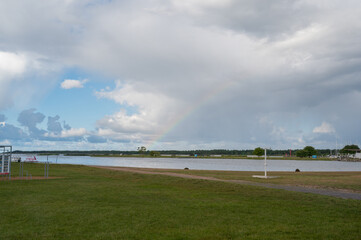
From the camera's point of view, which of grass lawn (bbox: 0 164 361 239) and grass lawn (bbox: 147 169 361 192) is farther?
grass lawn (bbox: 147 169 361 192)

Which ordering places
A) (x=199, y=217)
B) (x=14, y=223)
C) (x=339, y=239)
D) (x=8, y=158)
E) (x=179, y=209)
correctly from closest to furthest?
(x=339, y=239) < (x=14, y=223) < (x=199, y=217) < (x=179, y=209) < (x=8, y=158)

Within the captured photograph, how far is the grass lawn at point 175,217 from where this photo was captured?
29.0 feet

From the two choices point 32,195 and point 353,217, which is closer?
point 353,217

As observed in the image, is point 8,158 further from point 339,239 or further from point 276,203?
point 339,239

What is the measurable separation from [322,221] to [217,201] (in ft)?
16.5

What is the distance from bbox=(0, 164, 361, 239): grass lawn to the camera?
29.0 ft

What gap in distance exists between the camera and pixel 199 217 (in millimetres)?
11016

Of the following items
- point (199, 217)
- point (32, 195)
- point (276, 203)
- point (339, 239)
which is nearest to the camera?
point (339, 239)

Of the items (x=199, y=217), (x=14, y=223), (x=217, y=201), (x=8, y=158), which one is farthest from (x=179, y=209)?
(x=8, y=158)

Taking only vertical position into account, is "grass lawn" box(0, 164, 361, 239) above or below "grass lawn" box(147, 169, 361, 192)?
above

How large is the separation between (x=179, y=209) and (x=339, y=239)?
5.78 metres

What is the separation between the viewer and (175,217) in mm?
10953

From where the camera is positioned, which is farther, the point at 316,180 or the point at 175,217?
the point at 316,180

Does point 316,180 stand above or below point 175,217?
below
